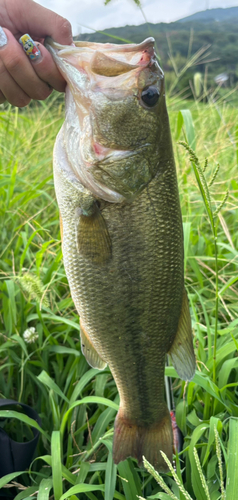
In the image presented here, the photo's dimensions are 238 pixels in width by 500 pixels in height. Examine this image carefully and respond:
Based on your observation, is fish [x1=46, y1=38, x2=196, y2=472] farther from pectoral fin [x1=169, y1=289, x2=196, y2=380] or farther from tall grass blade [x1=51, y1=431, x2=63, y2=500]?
tall grass blade [x1=51, y1=431, x2=63, y2=500]

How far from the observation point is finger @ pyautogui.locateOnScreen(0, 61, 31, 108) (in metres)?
1.38

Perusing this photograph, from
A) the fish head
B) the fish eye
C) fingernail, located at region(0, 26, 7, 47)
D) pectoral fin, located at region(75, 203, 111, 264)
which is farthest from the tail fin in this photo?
fingernail, located at region(0, 26, 7, 47)

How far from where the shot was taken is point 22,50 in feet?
4.31

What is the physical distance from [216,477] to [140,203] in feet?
3.64

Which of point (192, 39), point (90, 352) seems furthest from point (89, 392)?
point (192, 39)

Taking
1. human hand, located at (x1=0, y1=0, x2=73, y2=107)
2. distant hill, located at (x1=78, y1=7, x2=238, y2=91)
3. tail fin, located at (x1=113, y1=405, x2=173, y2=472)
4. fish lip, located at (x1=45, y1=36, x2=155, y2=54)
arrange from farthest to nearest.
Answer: distant hill, located at (x1=78, y1=7, x2=238, y2=91) → tail fin, located at (x1=113, y1=405, x2=173, y2=472) → human hand, located at (x1=0, y1=0, x2=73, y2=107) → fish lip, located at (x1=45, y1=36, x2=155, y2=54)

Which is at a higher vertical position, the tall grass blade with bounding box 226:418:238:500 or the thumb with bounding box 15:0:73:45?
the thumb with bounding box 15:0:73:45

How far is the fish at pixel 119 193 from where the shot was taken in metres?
1.25

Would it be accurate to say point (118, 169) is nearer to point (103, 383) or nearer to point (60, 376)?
point (103, 383)

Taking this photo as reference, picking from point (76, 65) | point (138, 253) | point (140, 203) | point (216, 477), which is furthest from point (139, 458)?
point (76, 65)

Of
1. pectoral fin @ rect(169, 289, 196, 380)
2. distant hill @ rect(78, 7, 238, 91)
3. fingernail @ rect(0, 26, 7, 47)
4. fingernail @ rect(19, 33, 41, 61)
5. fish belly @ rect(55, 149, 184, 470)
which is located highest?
distant hill @ rect(78, 7, 238, 91)

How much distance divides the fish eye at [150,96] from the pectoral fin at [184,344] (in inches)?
25.0

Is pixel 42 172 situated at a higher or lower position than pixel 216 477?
higher

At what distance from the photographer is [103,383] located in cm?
194
